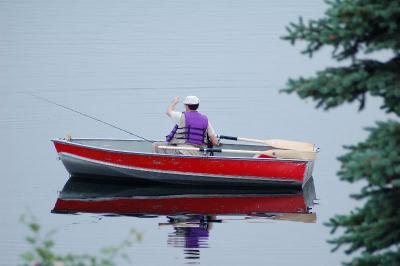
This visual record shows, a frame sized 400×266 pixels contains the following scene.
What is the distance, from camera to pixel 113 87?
43250 millimetres

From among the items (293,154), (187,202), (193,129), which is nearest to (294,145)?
(293,154)

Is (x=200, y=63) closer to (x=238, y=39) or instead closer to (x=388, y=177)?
(x=238, y=39)

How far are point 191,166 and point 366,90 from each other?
43.3ft

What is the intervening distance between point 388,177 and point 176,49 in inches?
1706

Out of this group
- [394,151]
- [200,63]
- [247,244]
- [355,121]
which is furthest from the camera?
[200,63]

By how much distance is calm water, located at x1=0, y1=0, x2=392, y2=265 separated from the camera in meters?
21.4

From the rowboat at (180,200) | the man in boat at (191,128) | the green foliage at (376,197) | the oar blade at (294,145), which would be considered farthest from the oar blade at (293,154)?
the green foliage at (376,197)

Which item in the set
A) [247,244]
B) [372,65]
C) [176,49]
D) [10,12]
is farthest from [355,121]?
[10,12]

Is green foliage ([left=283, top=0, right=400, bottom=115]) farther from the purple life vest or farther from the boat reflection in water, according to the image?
the purple life vest

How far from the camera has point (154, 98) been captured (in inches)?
1609

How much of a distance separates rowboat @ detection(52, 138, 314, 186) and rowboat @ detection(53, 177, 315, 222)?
0.22 metres

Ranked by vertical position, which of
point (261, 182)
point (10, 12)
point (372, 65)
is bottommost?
point (372, 65)

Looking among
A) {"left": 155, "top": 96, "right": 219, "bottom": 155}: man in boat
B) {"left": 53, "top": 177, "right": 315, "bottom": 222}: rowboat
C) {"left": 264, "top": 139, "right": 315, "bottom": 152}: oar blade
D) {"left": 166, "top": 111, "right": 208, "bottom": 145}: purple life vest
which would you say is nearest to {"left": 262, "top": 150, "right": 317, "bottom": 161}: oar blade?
{"left": 264, "top": 139, "right": 315, "bottom": 152}: oar blade

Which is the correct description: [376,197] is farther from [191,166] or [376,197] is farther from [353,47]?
[191,166]
